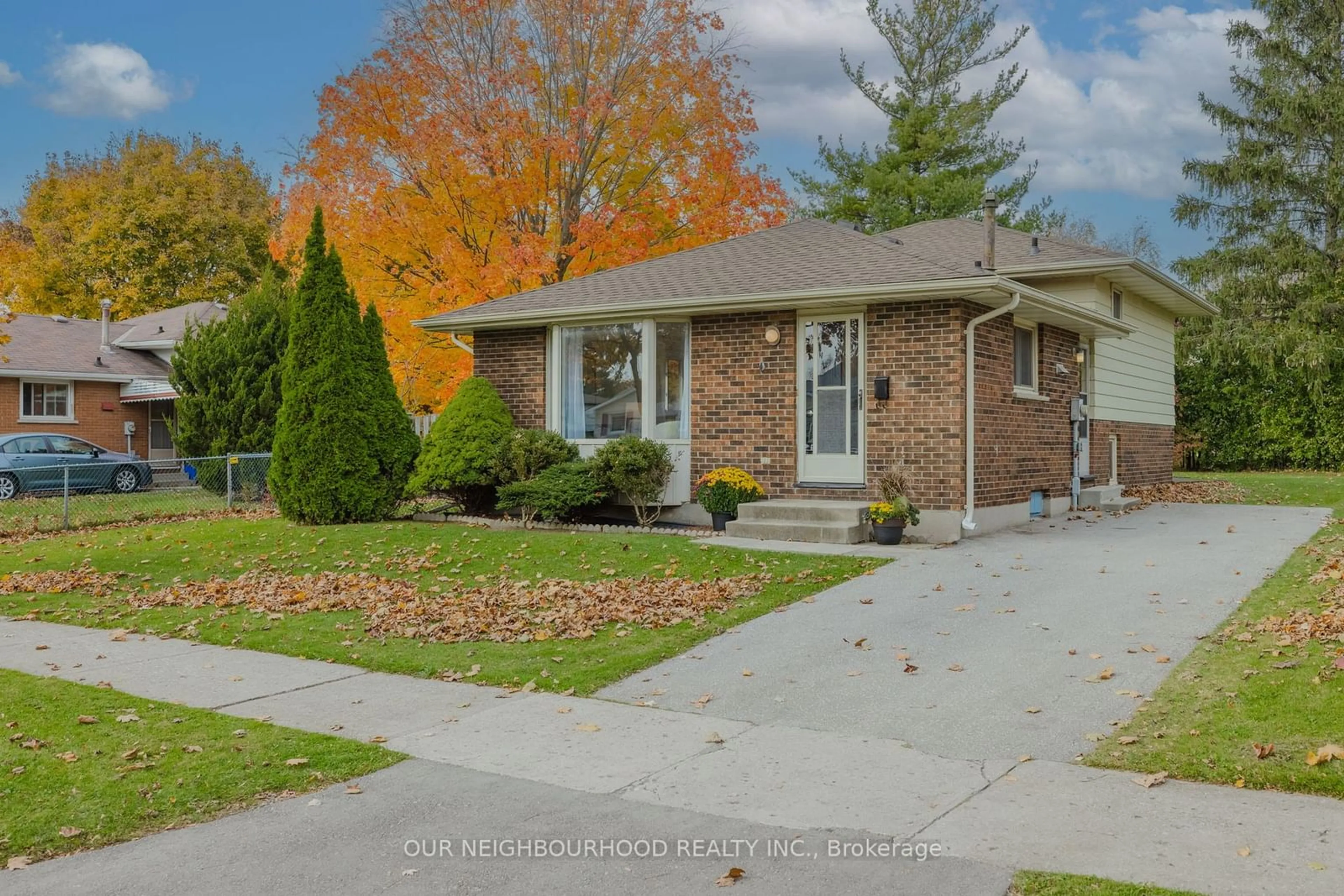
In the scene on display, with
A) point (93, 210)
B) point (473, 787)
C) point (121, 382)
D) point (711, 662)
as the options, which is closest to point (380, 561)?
point (711, 662)

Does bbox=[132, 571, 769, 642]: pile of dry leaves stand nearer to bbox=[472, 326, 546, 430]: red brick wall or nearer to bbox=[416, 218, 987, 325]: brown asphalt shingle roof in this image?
bbox=[416, 218, 987, 325]: brown asphalt shingle roof

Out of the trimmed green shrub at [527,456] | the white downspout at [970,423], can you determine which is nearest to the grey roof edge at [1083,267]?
the white downspout at [970,423]

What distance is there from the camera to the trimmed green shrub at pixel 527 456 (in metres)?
13.4

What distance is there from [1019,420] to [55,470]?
17.5 m

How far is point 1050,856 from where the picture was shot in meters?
3.60

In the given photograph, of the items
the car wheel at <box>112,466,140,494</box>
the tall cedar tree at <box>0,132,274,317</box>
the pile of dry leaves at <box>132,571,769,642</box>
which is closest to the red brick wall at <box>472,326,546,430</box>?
the pile of dry leaves at <box>132,571,769,642</box>

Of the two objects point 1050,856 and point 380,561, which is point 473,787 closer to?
point 1050,856

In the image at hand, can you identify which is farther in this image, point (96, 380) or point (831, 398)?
point (96, 380)

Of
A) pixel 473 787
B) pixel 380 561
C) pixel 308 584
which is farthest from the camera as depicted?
pixel 380 561

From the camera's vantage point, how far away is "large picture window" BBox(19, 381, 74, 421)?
2614 cm

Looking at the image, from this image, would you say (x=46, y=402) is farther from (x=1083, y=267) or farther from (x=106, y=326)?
(x=1083, y=267)

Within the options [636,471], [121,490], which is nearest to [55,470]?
[121,490]

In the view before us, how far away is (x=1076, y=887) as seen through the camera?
11.0 ft

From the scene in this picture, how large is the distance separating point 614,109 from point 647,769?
17.0 m
